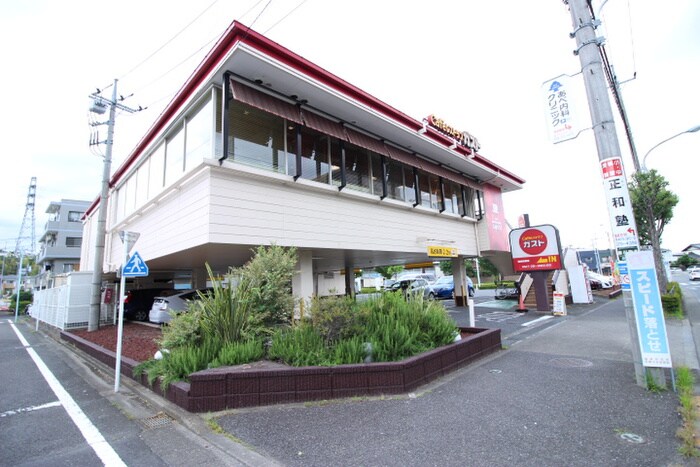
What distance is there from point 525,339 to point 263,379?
710 cm

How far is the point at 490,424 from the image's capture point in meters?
3.81

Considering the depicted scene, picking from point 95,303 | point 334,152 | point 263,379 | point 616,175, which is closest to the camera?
point 263,379

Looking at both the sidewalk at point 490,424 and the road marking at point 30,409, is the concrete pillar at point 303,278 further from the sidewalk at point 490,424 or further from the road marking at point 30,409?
the road marking at point 30,409

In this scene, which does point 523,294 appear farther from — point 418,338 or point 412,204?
point 418,338

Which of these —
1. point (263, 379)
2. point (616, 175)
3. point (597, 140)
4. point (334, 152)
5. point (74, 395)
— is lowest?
point (74, 395)

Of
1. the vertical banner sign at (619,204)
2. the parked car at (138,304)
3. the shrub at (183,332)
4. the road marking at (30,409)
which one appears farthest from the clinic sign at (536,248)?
the parked car at (138,304)

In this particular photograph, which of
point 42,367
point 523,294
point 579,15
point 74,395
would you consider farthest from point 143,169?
point 523,294

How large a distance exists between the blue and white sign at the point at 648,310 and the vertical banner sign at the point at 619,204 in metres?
0.27

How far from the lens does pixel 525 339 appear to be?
8758mm

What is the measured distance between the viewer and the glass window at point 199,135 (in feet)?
27.1

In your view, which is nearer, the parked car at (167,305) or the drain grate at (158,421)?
the drain grate at (158,421)

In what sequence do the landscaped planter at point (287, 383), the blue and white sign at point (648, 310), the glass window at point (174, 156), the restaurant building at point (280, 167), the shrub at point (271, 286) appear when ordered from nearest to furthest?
→ the landscaped planter at point (287, 383), the blue and white sign at point (648, 310), the shrub at point (271, 286), the restaurant building at point (280, 167), the glass window at point (174, 156)

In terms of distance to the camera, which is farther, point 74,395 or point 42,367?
point 42,367

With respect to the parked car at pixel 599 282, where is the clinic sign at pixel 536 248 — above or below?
above
